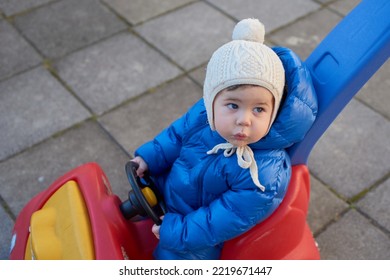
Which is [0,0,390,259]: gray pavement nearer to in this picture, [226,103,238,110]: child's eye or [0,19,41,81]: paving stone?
[0,19,41,81]: paving stone

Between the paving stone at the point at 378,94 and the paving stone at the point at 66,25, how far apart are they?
1508mm

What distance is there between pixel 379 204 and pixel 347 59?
0.98 meters

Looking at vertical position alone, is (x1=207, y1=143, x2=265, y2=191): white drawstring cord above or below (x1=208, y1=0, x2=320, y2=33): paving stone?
above

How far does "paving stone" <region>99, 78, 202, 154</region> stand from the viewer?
255 cm

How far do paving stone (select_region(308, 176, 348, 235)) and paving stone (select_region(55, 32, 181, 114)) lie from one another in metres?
1.06

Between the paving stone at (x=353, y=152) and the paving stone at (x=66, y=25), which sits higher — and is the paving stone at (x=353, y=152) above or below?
above

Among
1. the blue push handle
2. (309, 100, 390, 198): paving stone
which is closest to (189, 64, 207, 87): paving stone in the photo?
(309, 100, 390, 198): paving stone

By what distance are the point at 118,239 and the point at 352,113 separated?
1.57m

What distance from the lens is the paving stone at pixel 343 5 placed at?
337cm

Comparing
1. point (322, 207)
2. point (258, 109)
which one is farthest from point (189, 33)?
point (258, 109)

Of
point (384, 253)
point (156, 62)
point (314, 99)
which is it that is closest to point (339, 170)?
point (384, 253)

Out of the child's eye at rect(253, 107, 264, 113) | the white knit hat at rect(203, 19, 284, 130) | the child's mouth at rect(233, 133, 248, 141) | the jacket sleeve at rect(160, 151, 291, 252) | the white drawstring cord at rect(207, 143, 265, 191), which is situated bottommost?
the jacket sleeve at rect(160, 151, 291, 252)

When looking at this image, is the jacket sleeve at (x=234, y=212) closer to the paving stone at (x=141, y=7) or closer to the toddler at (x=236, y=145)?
the toddler at (x=236, y=145)

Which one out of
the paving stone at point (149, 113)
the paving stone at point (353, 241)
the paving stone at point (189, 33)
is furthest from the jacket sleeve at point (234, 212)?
the paving stone at point (189, 33)
